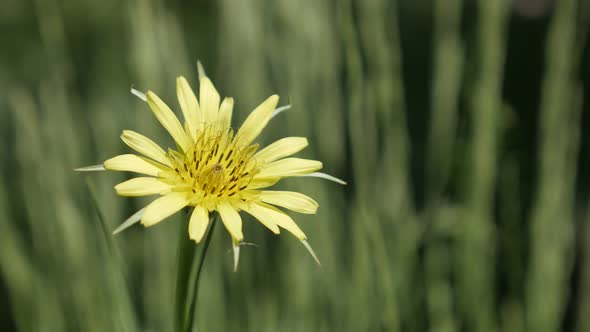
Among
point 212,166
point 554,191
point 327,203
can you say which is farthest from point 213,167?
point 554,191

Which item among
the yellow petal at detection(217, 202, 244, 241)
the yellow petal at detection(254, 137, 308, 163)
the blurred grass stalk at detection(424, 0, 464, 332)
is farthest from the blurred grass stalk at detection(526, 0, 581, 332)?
the yellow petal at detection(217, 202, 244, 241)

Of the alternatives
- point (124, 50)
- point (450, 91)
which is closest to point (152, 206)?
point (450, 91)

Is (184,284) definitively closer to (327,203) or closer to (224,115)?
(224,115)

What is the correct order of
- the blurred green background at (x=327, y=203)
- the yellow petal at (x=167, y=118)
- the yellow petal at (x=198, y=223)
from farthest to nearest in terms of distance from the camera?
the blurred green background at (x=327, y=203)
the yellow petal at (x=167, y=118)
the yellow petal at (x=198, y=223)

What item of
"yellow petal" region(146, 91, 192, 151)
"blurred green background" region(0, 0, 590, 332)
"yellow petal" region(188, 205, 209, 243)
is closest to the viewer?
"yellow petal" region(188, 205, 209, 243)

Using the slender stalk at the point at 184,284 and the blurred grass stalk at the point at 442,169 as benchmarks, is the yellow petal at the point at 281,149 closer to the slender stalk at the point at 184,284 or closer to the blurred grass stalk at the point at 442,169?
the slender stalk at the point at 184,284

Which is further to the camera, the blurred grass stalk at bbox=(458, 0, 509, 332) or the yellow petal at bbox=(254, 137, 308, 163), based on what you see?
the blurred grass stalk at bbox=(458, 0, 509, 332)

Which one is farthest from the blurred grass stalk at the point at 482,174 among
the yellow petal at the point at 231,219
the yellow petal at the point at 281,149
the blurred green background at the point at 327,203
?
the yellow petal at the point at 231,219

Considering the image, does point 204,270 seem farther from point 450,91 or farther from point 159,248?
point 450,91

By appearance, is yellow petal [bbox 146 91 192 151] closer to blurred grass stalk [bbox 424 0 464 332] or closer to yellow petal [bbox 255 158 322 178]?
yellow petal [bbox 255 158 322 178]
